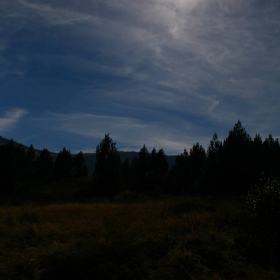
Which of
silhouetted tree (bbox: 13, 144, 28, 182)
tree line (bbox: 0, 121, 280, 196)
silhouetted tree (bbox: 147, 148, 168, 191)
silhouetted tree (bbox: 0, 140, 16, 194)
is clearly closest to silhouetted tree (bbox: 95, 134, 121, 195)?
tree line (bbox: 0, 121, 280, 196)

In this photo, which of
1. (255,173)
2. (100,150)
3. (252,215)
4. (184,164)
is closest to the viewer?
(252,215)

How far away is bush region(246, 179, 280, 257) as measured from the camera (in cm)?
785

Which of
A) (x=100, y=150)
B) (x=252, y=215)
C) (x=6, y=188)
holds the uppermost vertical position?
(x=100, y=150)

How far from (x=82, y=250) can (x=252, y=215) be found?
16.4 ft

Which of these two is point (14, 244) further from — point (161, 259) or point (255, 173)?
point (255, 173)

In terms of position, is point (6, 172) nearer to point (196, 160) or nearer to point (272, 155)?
point (196, 160)

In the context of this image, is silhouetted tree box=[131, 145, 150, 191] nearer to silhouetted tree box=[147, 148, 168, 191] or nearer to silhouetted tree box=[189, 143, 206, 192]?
silhouetted tree box=[147, 148, 168, 191]

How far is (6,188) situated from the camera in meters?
51.2

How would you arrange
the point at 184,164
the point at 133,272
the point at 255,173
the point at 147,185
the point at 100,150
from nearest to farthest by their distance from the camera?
the point at 133,272 < the point at 255,173 < the point at 100,150 < the point at 147,185 < the point at 184,164

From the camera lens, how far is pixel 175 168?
248ft

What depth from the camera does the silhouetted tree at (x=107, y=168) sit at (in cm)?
4278

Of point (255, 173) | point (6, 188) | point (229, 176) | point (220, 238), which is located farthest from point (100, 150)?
point (220, 238)

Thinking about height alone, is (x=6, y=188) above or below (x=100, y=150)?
below

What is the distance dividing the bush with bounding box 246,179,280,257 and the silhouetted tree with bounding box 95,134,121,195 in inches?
1286
